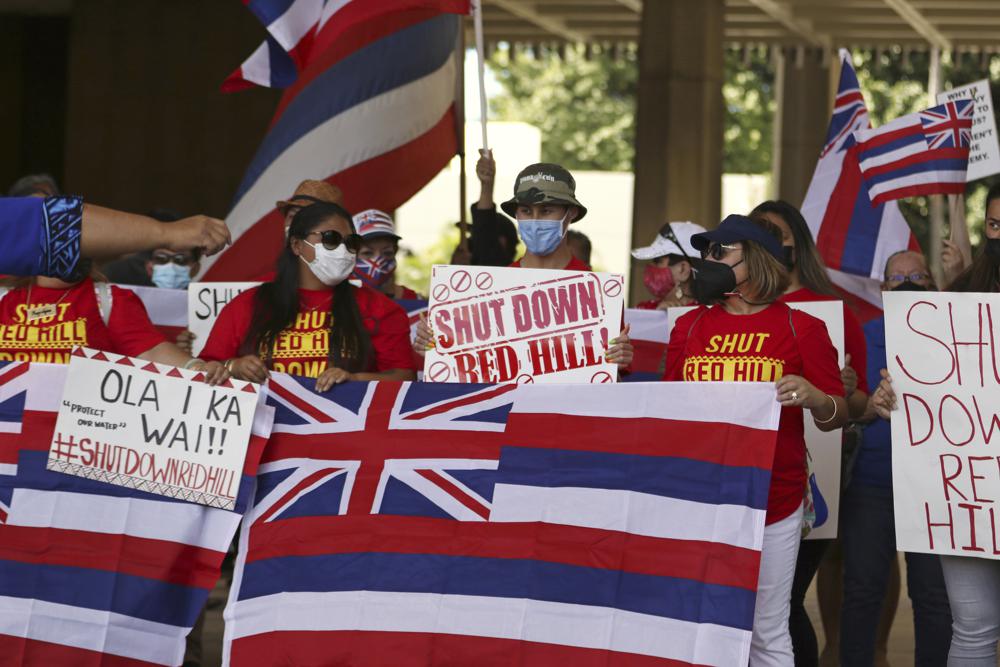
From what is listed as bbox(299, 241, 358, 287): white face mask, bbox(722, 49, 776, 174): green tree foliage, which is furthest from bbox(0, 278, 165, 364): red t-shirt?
bbox(722, 49, 776, 174): green tree foliage

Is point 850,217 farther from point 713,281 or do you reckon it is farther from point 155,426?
point 155,426

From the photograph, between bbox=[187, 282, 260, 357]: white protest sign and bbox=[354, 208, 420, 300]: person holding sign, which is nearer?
bbox=[187, 282, 260, 357]: white protest sign

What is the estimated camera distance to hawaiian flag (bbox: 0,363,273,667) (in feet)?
19.1

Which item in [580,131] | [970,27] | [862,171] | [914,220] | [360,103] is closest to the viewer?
[862,171]

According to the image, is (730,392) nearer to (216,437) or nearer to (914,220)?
(216,437)

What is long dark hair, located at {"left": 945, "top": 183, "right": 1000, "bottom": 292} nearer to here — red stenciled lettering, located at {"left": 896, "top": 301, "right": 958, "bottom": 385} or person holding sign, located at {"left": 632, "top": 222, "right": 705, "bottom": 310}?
red stenciled lettering, located at {"left": 896, "top": 301, "right": 958, "bottom": 385}

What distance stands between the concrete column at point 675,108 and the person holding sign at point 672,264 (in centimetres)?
920

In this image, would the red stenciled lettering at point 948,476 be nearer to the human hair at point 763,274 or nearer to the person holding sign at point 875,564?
the human hair at point 763,274

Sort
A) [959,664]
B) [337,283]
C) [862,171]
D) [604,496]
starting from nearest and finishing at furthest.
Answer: [959,664]
[604,496]
[337,283]
[862,171]

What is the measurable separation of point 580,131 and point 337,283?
39758 mm

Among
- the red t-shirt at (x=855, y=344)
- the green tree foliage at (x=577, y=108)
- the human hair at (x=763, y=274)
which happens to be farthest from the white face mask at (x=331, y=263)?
the green tree foliage at (x=577, y=108)

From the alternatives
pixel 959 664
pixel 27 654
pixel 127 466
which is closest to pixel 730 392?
pixel 959 664

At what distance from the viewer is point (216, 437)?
5762mm

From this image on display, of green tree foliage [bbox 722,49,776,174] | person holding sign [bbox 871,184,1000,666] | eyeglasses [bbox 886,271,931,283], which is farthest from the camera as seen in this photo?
green tree foliage [bbox 722,49,776,174]
